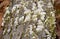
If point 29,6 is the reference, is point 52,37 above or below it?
below

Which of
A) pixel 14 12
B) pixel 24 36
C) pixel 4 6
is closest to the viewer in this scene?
pixel 24 36

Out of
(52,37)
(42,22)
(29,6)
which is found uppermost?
(29,6)

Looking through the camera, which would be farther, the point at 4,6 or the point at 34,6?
the point at 4,6

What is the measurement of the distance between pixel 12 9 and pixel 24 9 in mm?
101

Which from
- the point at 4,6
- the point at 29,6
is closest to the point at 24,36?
the point at 29,6

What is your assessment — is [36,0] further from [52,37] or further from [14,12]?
[52,37]

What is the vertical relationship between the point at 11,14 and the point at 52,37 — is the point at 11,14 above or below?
above

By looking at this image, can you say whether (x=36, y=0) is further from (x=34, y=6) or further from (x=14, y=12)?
(x=14, y=12)

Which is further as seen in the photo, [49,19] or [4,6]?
[4,6]

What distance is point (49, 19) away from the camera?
1337mm

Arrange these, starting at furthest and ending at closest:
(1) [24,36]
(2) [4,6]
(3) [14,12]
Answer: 1. (2) [4,6]
2. (3) [14,12]
3. (1) [24,36]

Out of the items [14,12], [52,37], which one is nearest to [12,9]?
[14,12]

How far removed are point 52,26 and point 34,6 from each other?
184mm

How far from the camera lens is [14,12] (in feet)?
4.55
